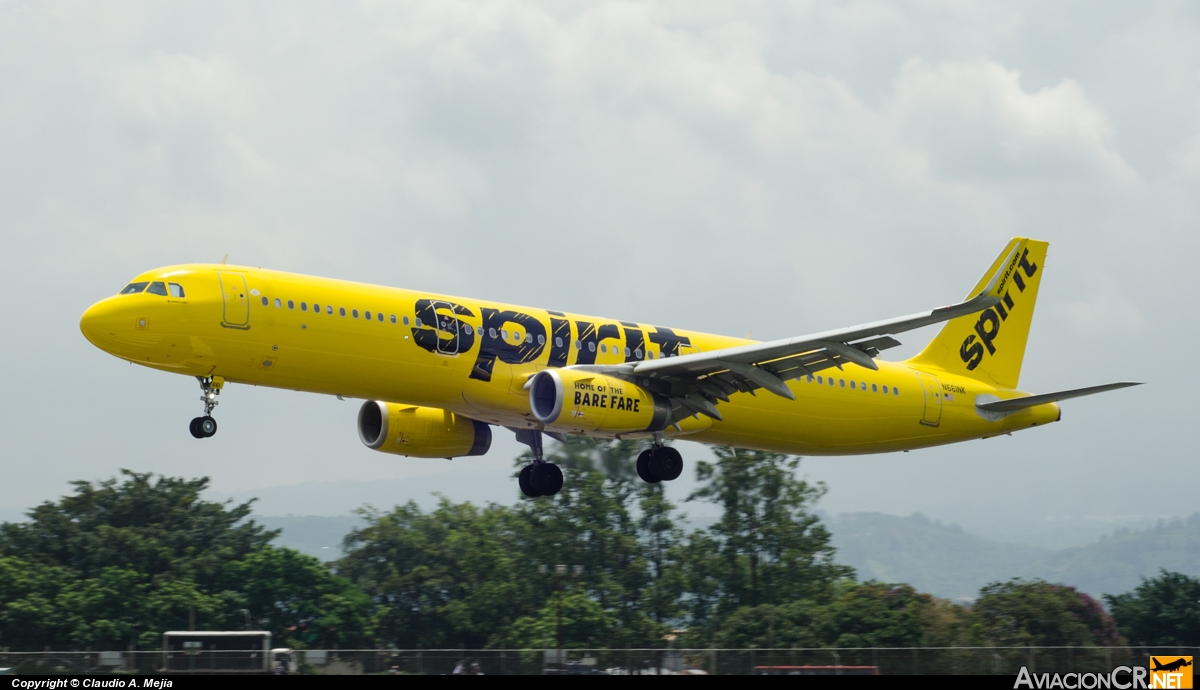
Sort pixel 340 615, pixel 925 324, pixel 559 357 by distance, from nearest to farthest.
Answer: pixel 925 324
pixel 559 357
pixel 340 615

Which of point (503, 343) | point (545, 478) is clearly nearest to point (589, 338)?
→ point (503, 343)

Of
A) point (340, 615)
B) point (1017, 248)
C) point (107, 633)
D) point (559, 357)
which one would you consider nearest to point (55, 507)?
point (107, 633)

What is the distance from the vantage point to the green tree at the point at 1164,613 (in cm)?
6203

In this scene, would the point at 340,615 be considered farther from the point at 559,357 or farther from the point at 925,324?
the point at 925,324

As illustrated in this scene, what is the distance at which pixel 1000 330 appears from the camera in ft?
134

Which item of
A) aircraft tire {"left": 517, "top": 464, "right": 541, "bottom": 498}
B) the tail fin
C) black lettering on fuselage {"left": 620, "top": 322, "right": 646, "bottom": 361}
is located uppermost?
the tail fin

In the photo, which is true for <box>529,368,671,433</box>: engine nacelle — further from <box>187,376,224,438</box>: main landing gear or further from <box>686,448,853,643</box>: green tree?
<box>686,448,853,643</box>: green tree

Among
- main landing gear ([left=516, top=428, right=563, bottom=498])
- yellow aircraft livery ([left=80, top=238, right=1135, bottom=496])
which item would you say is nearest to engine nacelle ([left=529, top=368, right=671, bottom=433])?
yellow aircraft livery ([left=80, top=238, right=1135, bottom=496])

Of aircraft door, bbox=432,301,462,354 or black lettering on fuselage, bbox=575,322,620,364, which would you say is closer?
aircraft door, bbox=432,301,462,354

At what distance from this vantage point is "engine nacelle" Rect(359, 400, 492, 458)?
119 feet

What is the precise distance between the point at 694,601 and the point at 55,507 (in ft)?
110

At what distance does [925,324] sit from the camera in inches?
1139

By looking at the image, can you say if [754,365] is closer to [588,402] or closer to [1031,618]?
[588,402]

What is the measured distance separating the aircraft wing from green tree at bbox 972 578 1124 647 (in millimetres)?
27914
